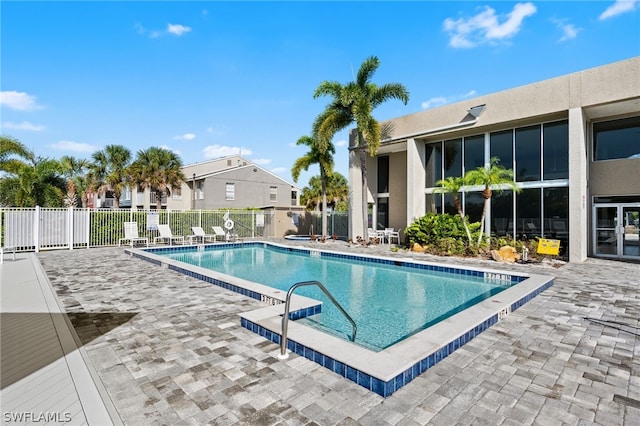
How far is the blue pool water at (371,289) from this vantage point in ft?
17.8

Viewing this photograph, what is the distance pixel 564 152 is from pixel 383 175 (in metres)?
9.26

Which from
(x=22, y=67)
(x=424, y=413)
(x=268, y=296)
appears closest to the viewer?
(x=424, y=413)

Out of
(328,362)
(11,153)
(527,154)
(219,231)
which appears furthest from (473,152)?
(11,153)

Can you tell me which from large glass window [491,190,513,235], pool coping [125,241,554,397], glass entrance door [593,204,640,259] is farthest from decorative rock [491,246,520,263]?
pool coping [125,241,554,397]

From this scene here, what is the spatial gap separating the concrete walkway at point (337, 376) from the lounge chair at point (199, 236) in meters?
11.7

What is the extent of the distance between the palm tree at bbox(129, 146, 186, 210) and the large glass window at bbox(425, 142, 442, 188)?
17.8 m

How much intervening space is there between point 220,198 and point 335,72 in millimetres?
16541

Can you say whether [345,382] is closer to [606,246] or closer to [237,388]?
[237,388]

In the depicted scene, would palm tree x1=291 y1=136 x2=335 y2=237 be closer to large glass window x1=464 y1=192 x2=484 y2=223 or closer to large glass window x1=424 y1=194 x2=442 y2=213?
large glass window x1=424 y1=194 x2=442 y2=213

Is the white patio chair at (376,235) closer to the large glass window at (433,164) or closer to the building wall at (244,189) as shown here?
the large glass window at (433,164)

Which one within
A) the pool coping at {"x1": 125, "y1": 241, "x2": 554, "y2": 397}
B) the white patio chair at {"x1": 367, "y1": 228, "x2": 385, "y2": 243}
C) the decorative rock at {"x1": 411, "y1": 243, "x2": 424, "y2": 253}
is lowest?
the pool coping at {"x1": 125, "y1": 241, "x2": 554, "y2": 397}

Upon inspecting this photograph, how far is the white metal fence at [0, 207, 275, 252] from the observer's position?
13.2 meters

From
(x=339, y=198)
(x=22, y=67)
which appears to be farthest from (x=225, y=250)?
(x=339, y=198)

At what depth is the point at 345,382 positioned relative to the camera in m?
3.16
